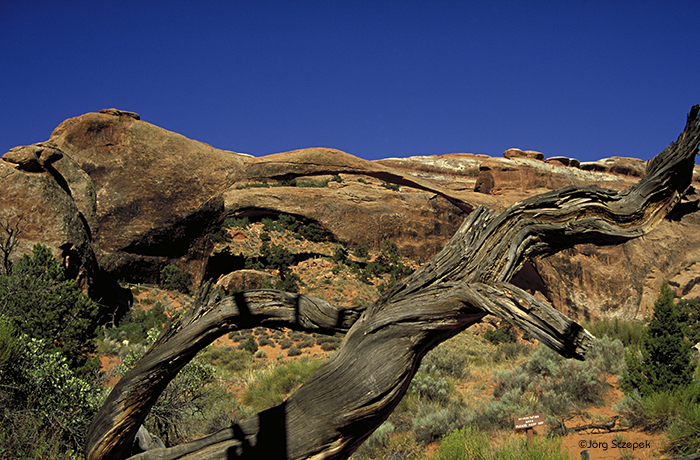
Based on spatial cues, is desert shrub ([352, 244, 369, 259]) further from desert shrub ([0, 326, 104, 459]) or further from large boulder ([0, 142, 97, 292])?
desert shrub ([0, 326, 104, 459])

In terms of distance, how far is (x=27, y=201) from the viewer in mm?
11828

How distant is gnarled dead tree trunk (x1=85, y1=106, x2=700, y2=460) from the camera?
189cm

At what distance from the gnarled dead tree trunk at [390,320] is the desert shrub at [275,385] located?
626cm

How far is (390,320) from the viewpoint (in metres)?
2.00

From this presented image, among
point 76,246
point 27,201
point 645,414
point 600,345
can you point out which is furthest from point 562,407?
point 27,201

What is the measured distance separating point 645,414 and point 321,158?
15.3 metres

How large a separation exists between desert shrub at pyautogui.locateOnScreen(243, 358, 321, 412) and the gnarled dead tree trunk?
626 centimetres

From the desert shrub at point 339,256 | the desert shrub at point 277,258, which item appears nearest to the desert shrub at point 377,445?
the desert shrub at point 277,258

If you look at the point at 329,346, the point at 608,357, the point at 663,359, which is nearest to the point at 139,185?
the point at 329,346

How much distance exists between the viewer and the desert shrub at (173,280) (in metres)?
17.4

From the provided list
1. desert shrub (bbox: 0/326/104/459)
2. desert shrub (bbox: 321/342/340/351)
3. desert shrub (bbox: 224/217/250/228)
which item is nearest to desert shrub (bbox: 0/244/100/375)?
desert shrub (bbox: 0/326/104/459)

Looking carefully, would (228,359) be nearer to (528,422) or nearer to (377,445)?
(377,445)

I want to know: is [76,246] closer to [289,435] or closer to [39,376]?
[39,376]

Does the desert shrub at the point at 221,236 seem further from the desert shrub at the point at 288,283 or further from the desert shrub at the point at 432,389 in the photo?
the desert shrub at the point at 432,389
